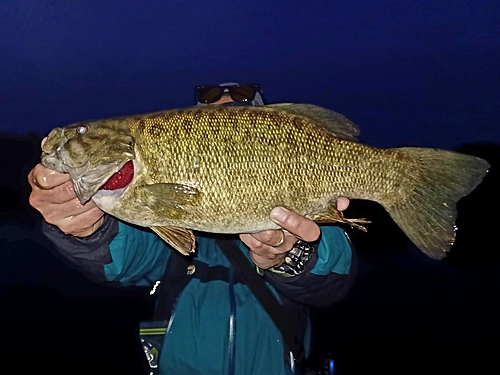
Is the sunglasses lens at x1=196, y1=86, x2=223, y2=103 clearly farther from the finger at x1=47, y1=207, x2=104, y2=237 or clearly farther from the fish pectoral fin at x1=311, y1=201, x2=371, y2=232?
the fish pectoral fin at x1=311, y1=201, x2=371, y2=232

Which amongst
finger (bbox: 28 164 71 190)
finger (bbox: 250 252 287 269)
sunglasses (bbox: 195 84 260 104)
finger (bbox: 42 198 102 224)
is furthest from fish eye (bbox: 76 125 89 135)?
sunglasses (bbox: 195 84 260 104)

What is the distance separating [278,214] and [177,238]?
0.56 metres

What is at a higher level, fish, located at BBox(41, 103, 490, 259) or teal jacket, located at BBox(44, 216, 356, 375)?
fish, located at BBox(41, 103, 490, 259)

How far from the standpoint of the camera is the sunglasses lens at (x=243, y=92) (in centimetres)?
366

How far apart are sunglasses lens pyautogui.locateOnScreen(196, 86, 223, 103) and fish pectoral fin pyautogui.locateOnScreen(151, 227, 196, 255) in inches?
70.6

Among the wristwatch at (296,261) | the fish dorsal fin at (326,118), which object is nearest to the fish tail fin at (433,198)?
the fish dorsal fin at (326,118)

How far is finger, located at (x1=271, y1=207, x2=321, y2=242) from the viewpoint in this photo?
2.16 m

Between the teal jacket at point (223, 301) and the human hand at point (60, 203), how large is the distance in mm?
253

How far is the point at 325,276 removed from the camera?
9.18 feet

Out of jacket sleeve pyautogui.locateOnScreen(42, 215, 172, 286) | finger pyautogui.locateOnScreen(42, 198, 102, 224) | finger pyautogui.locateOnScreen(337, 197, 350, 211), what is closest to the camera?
finger pyautogui.locateOnScreen(42, 198, 102, 224)

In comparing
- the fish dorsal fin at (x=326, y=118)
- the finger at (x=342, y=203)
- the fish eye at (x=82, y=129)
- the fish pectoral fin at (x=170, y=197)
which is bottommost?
the finger at (x=342, y=203)

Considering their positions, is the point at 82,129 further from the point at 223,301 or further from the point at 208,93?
the point at 208,93

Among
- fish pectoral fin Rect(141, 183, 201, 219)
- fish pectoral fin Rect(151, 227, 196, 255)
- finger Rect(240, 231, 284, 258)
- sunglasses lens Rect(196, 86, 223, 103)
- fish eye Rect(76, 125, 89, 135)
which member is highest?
fish eye Rect(76, 125, 89, 135)

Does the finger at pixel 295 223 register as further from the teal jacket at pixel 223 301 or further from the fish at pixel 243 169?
the teal jacket at pixel 223 301
